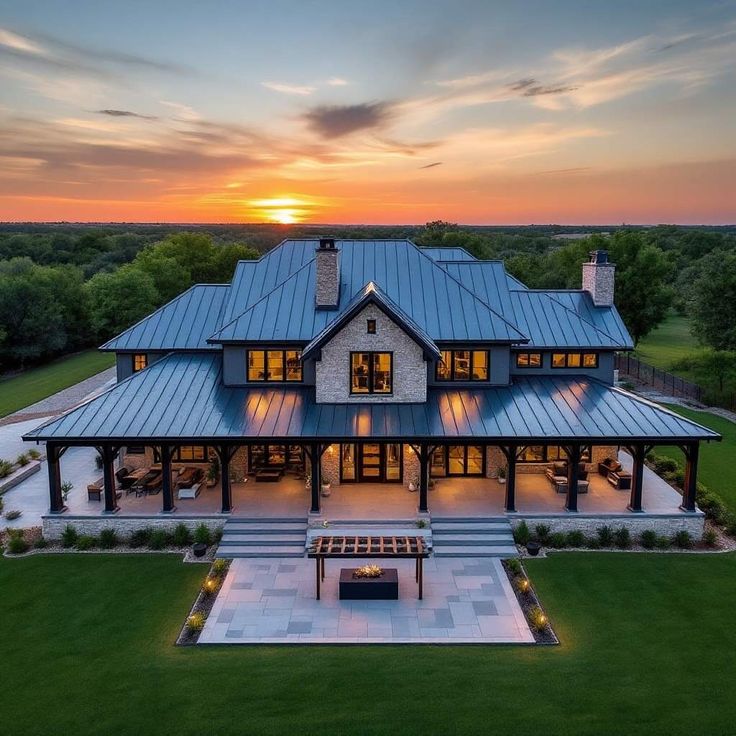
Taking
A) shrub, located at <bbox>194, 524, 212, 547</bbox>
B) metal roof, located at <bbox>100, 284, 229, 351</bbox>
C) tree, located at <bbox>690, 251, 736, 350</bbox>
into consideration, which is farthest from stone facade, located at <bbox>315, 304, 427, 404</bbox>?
tree, located at <bbox>690, 251, 736, 350</bbox>

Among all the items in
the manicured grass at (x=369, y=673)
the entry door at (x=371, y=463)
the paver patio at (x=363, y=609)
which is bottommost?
the paver patio at (x=363, y=609)

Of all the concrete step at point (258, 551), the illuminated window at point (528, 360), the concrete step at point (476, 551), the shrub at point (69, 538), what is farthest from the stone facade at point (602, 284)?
the shrub at point (69, 538)

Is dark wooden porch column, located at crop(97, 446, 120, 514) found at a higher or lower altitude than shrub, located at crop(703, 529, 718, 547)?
higher

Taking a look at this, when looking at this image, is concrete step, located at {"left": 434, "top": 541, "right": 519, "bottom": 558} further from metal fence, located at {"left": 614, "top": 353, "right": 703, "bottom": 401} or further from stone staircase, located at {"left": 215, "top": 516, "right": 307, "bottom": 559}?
metal fence, located at {"left": 614, "top": 353, "right": 703, "bottom": 401}

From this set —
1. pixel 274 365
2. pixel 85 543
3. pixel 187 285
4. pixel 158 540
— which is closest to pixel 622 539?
pixel 274 365

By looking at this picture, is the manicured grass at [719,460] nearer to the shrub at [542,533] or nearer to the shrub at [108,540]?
the shrub at [542,533]

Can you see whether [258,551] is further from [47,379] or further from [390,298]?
[47,379]
